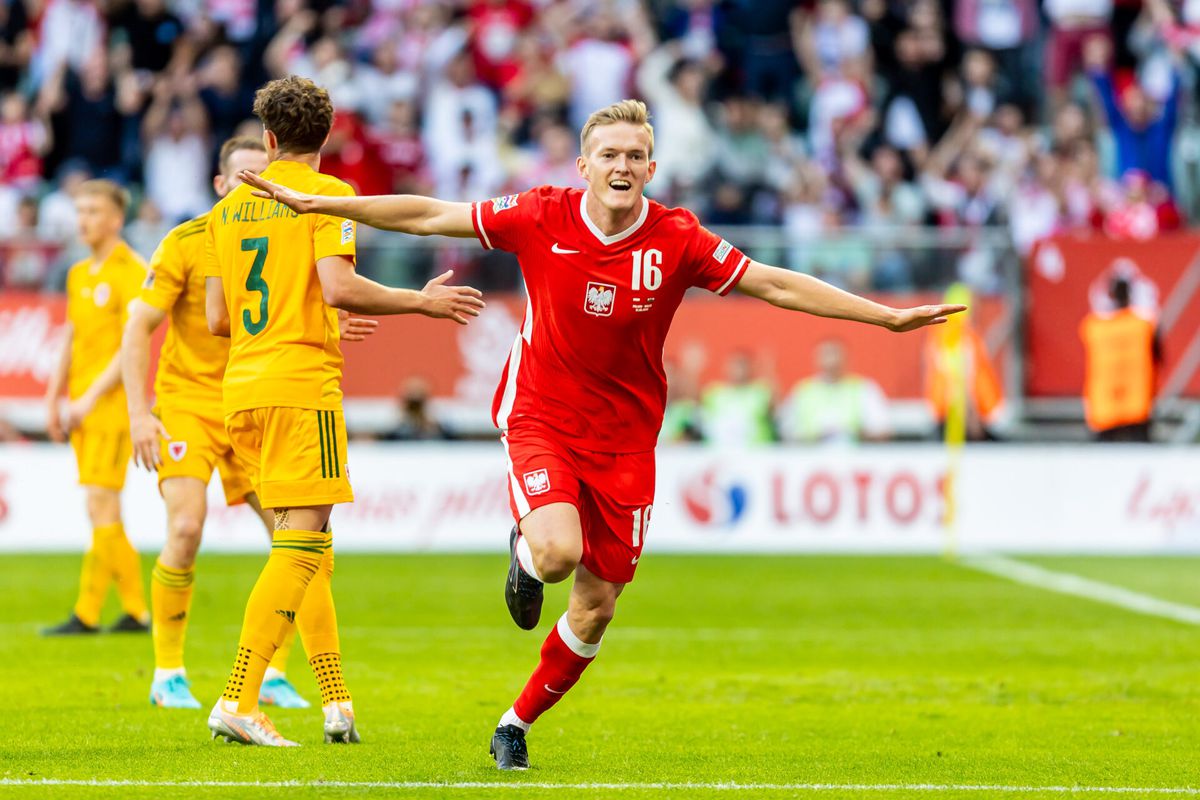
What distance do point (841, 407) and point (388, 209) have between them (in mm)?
12483

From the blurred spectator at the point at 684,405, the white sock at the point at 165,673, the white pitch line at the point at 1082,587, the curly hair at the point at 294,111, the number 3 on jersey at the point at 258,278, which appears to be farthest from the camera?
the blurred spectator at the point at 684,405

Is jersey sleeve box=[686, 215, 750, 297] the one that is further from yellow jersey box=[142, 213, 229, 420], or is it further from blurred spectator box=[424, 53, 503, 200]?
blurred spectator box=[424, 53, 503, 200]

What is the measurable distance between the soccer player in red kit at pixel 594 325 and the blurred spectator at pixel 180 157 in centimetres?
1427

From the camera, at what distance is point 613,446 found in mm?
6809

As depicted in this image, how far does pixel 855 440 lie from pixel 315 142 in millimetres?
12301

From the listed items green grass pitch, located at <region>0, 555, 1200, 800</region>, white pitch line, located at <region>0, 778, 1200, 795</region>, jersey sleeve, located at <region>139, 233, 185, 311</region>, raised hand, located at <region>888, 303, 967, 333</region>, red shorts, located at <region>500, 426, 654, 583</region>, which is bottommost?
green grass pitch, located at <region>0, 555, 1200, 800</region>

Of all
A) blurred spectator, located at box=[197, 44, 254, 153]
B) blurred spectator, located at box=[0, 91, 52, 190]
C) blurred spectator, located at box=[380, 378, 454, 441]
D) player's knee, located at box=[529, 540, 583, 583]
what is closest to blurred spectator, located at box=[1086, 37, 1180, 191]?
blurred spectator, located at box=[380, 378, 454, 441]

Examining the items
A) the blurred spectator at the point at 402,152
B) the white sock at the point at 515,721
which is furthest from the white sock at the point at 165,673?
the blurred spectator at the point at 402,152

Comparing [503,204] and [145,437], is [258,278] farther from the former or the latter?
[145,437]

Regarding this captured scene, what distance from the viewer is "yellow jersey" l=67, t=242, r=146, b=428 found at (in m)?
11.0

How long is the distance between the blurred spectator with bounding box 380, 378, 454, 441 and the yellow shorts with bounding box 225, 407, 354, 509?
11374mm

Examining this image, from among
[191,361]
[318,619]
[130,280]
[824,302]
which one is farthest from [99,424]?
[824,302]

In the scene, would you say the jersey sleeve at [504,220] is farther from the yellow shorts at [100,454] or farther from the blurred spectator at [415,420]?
the blurred spectator at [415,420]

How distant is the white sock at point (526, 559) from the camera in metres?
6.58
